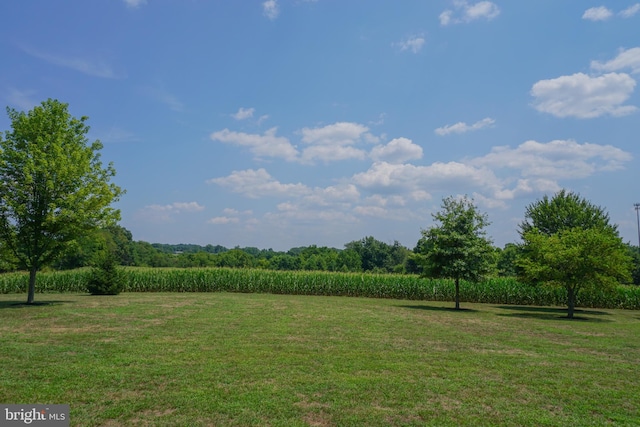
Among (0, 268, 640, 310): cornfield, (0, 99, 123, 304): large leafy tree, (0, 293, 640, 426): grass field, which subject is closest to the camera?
(0, 293, 640, 426): grass field

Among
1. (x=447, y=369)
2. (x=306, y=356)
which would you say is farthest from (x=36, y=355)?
(x=447, y=369)

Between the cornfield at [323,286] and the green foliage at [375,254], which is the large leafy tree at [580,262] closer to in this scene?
the cornfield at [323,286]

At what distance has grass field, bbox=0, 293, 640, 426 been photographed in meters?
5.84

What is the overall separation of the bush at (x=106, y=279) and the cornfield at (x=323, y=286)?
3.84 m

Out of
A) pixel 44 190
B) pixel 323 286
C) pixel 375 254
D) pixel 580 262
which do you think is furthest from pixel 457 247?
pixel 375 254

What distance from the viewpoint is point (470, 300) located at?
105 feet

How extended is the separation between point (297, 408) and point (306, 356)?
3.23 meters

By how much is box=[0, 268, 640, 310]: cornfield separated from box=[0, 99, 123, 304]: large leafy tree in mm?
12675

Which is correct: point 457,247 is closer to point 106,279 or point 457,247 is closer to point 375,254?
point 106,279

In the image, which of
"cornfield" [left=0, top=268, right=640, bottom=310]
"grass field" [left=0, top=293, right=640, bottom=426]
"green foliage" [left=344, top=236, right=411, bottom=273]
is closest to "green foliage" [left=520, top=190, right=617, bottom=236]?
"cornfield" [left=0, top=268, right=640, bottom=310]

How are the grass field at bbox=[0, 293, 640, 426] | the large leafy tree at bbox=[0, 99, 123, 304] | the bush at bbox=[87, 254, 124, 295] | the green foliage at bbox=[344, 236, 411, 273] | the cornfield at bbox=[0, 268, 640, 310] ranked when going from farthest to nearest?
the green foliage at bbox=[344, 236, 411, 273], the cornfield at bbox=[0, 268, 640, 310], the bush at bbox=[87, 254, 124, 295], the large leafy tree at bbox=[0, 99, 123, 304], the grass field at bbox=[0, 293, 640, 426]

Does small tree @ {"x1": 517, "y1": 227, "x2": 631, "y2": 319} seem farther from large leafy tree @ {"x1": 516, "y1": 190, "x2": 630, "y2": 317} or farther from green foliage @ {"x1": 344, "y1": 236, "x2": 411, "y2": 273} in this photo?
green foliage @ {"x1": 344, "y1": 236, "x2": 411, "y2": 273}

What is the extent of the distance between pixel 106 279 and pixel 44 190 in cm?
996

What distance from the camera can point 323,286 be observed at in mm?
34656
